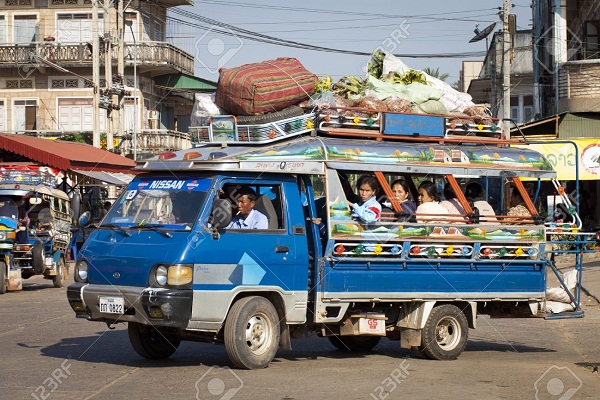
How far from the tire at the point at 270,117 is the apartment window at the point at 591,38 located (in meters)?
23.5

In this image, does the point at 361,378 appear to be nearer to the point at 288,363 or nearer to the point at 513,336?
the point at 288,363

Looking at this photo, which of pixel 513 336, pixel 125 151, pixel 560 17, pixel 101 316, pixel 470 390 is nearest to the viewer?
pixel 470 390

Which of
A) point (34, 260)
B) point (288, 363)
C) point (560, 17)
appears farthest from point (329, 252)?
point (560, 17)

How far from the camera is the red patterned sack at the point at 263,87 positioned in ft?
38.0

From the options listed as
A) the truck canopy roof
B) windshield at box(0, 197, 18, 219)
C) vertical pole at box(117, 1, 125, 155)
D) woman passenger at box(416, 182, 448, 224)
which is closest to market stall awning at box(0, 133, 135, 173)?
vertical pole at box(117, 1, 125, 155)

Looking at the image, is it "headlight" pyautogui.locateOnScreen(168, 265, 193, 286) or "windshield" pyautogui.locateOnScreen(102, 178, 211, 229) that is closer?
"headlight" pyautogui.locateOnScreen(168, 265, 193, 286)

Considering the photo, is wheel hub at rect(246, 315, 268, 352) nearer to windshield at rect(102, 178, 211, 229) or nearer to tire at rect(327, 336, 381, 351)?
windshield at rect(102, 178, 211, 229)

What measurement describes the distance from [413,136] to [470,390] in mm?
3570

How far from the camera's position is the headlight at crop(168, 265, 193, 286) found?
10.1 metres

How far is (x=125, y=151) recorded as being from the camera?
4981cm

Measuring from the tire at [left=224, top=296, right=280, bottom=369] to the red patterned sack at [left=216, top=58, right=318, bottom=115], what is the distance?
225 cm

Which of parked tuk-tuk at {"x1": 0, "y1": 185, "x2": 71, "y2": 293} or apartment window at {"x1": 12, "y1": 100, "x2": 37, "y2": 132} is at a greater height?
apartment window at {"x1": 12, "y1": 100, "x2": 37, "y2": 132}

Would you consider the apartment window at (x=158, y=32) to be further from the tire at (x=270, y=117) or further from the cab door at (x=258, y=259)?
the cab door at (x=258, y=259)

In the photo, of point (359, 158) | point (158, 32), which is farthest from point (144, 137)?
point (359, 158)
